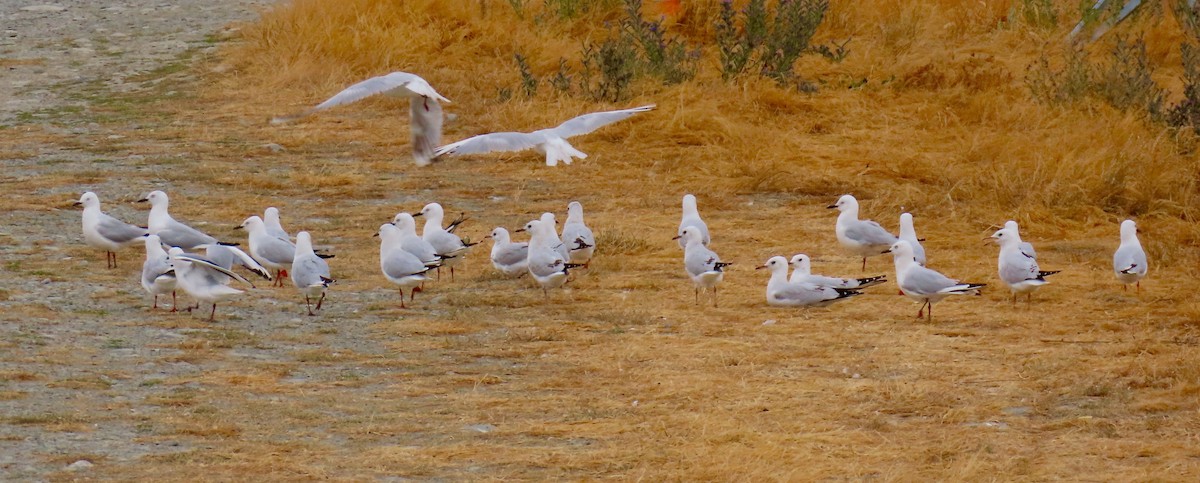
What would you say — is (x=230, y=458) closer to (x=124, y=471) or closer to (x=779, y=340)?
(x=124, y=471)

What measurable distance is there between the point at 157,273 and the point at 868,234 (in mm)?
3573

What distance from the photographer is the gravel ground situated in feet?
17.9

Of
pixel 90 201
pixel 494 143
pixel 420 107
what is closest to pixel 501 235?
pixel 494 143

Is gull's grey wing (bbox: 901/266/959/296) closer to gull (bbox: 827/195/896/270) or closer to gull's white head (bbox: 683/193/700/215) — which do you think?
gull (bbox: 827/195/896/270)

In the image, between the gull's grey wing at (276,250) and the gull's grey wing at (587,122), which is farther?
the gull's grey wing at (587,122)

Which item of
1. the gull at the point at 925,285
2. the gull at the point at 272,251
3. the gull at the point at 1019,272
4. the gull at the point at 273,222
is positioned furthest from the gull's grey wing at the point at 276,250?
the gull at the point at 1019,272

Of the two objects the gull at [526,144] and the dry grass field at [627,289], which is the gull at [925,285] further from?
the gull at [526,144]

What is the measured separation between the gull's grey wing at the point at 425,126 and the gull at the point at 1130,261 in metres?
4.03

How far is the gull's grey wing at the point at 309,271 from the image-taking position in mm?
7531

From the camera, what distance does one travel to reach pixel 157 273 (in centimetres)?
744

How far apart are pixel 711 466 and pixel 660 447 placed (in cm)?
30

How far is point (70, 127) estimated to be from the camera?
482 inches

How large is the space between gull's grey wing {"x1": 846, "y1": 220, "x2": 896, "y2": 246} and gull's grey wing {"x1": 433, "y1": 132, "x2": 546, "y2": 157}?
1811mm

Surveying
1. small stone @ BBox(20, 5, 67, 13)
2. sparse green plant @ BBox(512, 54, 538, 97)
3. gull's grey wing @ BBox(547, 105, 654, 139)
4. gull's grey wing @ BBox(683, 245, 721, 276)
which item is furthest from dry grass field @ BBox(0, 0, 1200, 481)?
small stone @ BBox(20, 5, 67, 13)
